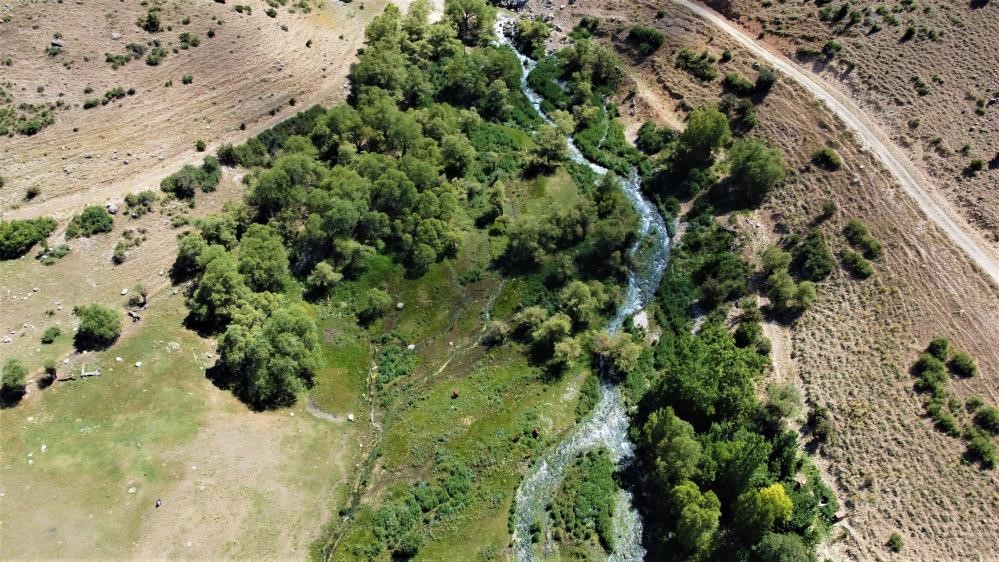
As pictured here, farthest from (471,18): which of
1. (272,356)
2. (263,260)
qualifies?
Result: (272,356)

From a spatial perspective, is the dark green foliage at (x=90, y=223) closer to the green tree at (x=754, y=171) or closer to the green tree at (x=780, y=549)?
the green tree at (x=780, y=549)

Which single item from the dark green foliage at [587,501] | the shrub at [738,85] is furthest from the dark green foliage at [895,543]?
the shrub at [738,85]

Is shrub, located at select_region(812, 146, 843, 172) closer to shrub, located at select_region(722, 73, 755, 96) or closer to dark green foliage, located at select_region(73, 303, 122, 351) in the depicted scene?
shrub, located at select_region(722, 73, 755, 96)

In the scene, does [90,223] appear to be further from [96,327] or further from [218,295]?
[218,295]

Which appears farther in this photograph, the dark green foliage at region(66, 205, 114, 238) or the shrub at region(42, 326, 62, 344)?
the dark green foliage at region(66, 205, 114, 238)

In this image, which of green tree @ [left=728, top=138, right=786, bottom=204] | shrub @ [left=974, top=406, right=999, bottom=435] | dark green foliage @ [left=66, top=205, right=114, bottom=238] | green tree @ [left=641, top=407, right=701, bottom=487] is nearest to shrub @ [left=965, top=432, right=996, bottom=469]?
shrub @ [left=974, top=406, right=999, bottom=435]

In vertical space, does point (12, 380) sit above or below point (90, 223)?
below
